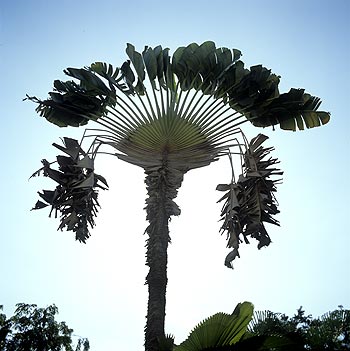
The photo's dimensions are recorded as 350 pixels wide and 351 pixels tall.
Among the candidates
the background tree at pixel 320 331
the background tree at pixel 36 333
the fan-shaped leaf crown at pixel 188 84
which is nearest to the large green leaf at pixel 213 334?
the background tree at pixel 320 331

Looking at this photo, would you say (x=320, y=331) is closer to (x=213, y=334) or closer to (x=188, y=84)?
(x=213, y=334)

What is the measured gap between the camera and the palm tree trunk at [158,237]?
7.63m

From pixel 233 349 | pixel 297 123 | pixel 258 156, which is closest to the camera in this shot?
pixel 233 349

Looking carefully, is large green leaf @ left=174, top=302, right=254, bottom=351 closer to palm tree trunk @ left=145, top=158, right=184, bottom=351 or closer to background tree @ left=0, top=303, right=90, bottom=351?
palm tree trunk @ left=145, top=158, right=184, bottom=351

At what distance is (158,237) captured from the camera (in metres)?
8.48

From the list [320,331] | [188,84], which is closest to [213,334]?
[320,331]

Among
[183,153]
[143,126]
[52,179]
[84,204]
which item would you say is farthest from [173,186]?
[52,179]

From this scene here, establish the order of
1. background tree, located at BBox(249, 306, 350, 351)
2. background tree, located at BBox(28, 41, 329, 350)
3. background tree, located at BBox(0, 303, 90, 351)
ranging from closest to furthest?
1. background tree, located at BBox(249, 306, 350, 351)
2. background tree, located at BBox(28, 41, 329, 350)
3. background tree, located at BBox(0, 303, 90, 351)

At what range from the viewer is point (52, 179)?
970 cm

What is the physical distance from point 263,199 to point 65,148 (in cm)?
459

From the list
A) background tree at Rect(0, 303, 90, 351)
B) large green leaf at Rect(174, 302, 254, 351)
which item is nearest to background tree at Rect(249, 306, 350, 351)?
large green leaf at Rect(174, 302, 254, 351)

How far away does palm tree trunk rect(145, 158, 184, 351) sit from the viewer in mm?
7629

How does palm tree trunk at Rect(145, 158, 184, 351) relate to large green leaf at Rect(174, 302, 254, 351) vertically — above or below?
above

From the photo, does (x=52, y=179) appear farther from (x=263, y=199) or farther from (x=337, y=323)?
(x=337, y=323)
